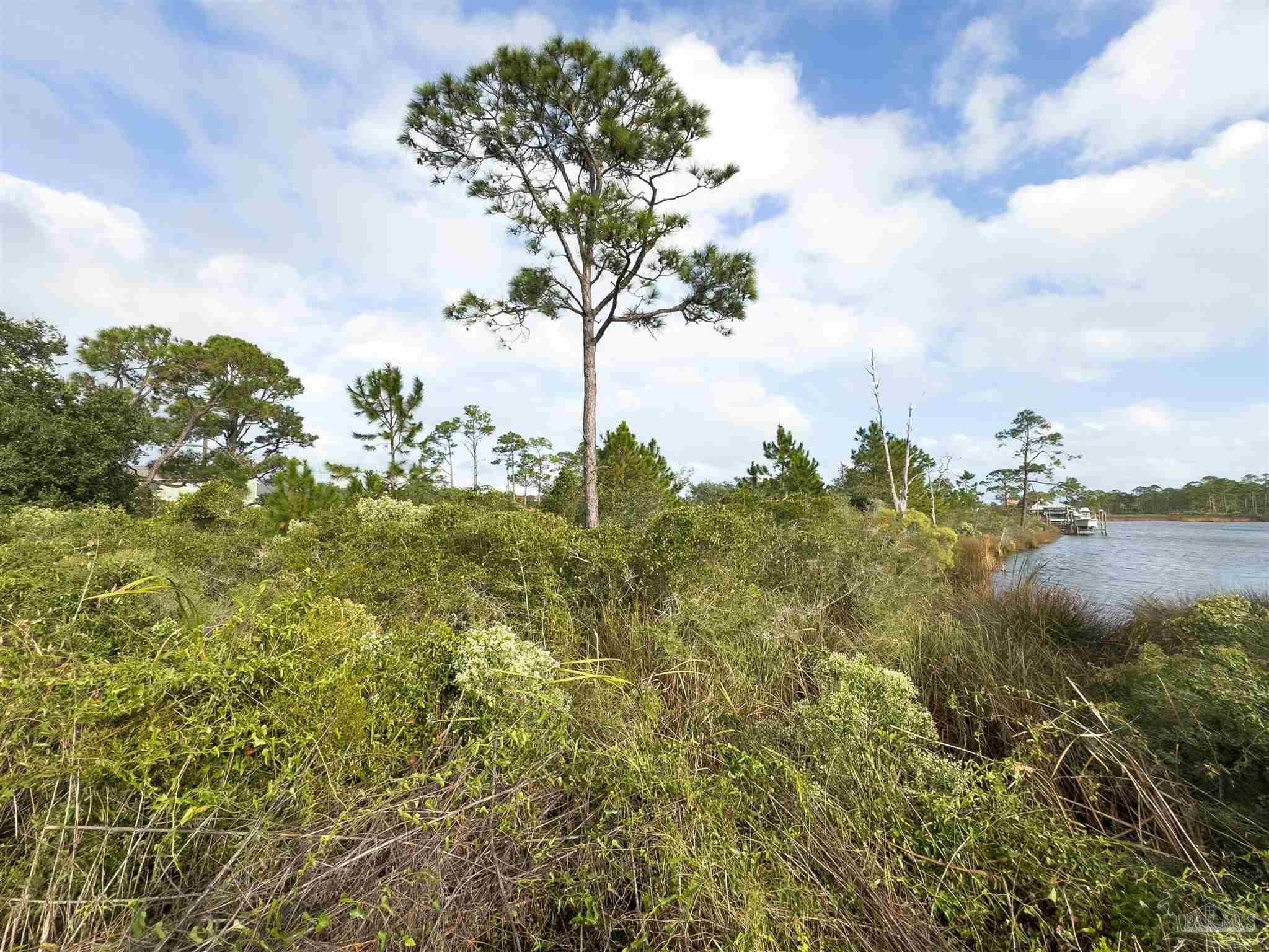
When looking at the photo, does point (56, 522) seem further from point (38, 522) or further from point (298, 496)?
point (298, 496)

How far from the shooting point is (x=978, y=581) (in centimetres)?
847

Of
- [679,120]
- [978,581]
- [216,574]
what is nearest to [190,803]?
[216,574]

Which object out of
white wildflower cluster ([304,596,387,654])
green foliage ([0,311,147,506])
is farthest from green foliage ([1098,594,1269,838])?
green foliage ([0,311,147,506])

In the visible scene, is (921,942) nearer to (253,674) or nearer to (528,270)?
(253,674)

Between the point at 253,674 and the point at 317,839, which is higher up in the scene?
the point at 253,674

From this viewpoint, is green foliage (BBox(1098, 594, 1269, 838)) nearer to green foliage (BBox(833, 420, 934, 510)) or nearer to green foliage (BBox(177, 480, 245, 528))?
green foliage (BBox(177, 480, 245, 528))

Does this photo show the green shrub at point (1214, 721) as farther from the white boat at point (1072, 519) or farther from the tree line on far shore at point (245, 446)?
the white boat at point (1072, 519)

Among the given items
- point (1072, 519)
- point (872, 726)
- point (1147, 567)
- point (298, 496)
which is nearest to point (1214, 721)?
point (872, 726)

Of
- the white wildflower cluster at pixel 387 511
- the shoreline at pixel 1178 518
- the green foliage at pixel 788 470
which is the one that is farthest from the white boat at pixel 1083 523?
the white wildflower cluster at pixel 387 511

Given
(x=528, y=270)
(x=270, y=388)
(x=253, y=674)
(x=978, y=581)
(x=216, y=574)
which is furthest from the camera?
(x=270, y=388)

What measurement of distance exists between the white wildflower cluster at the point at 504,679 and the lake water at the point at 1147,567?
210 inches

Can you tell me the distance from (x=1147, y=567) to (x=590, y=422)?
12.1m

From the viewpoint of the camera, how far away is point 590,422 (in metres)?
10.2

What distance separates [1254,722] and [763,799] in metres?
1.51
